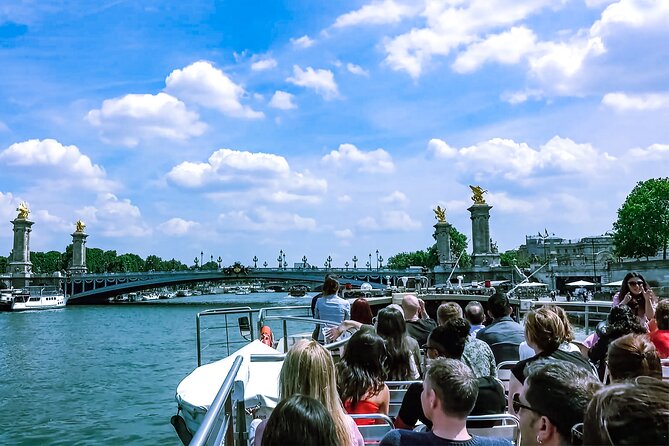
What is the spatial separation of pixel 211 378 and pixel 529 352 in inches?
154

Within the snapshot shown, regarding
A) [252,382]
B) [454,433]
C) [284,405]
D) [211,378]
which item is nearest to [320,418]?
[284,405]

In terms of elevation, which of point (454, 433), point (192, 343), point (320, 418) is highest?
point (320, 418)

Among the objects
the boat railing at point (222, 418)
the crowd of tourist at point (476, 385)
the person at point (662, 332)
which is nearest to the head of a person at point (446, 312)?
the crowd of tourist at point (476, 385)

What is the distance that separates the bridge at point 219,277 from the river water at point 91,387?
45.4m

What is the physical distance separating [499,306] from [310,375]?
399cm

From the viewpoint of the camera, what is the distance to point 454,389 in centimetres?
315

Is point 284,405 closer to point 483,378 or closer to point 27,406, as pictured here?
point 483,378

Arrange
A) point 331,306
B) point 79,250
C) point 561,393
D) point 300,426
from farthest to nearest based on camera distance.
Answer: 1. point 79,250
2. point 331,306
3. point 561,393
4. point 300,426

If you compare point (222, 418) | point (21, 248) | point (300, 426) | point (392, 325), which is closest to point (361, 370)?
point (392, 325)

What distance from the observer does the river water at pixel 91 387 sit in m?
14.2

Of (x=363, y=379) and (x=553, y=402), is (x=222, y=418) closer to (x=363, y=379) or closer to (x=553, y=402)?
(x=363, y=379)

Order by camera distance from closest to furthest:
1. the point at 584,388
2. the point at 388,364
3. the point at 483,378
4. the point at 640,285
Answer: the point at 584,388
the point at 483,378
the point at 388,364
the point at 640,285

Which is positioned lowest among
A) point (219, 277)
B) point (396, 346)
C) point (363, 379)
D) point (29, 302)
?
point (29, 302)

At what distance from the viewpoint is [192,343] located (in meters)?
33.1
